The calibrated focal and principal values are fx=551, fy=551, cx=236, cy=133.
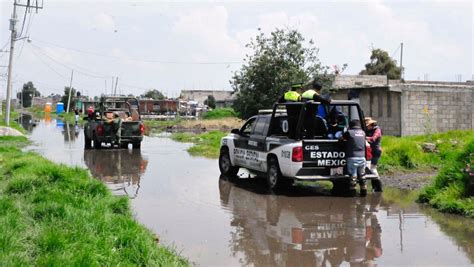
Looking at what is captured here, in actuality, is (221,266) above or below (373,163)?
below

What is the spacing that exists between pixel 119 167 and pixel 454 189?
396 inches

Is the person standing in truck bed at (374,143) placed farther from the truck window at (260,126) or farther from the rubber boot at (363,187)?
the truck window at (260,126)

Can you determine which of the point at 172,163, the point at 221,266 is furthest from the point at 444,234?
the point at 172,163

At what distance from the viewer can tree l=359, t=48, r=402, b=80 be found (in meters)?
60.0

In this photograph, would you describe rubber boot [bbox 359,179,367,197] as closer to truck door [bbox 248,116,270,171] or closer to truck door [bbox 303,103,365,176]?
truck door [bbox 303,103,365,176]

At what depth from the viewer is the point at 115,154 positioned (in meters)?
21.0

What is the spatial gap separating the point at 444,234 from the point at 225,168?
7.46 metres

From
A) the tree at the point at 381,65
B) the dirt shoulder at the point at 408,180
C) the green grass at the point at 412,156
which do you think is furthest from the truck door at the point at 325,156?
the tree at the point at 381,65

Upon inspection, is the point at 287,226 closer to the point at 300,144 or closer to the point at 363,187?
the point at 300,144

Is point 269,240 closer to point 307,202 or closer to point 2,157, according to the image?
point 307,202

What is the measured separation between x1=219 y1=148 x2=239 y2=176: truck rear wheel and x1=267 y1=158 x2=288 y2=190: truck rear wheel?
2.44 metres

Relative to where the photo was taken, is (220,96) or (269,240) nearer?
(269,240)

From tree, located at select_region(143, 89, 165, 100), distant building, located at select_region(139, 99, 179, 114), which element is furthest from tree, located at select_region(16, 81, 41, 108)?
distant building, located at select_region(139, 99, 179, 114)

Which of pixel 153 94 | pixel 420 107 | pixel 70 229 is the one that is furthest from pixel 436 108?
pixel 153 94
